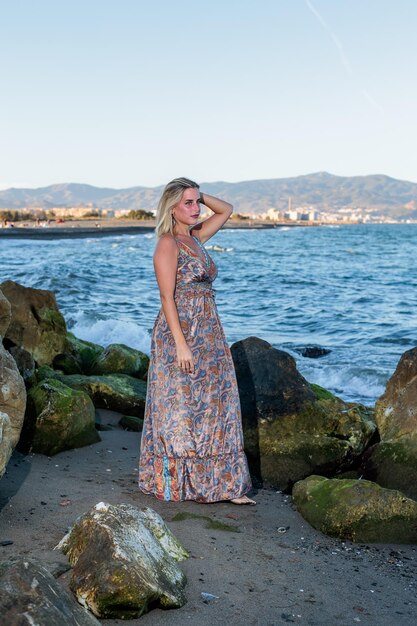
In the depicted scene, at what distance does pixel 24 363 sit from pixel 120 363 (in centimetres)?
236

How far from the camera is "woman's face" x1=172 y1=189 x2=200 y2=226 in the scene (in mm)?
5551

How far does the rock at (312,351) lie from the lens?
15.0m

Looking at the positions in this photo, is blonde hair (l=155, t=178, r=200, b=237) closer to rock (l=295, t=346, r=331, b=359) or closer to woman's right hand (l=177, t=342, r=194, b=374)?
woman's right hand (l=177, t=342, r=194, b=374)

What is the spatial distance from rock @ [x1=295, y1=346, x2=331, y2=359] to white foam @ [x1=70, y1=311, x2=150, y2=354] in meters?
3.03

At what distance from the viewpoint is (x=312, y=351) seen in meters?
15.3

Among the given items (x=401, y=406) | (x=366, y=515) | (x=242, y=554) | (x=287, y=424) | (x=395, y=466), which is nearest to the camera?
(x=242, y=554)

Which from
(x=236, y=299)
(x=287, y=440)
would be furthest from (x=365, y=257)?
(x=287, y=440)

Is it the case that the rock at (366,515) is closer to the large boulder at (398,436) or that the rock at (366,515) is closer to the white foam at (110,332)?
the large boulder at (398,436)

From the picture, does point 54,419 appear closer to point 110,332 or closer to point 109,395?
point 109,395

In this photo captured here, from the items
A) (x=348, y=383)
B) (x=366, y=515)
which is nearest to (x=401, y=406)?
(x=366, y=515)

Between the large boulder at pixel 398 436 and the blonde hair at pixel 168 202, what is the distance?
258 cm

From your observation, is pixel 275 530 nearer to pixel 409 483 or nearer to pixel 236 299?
pixel 409 483

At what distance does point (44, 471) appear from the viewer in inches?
230

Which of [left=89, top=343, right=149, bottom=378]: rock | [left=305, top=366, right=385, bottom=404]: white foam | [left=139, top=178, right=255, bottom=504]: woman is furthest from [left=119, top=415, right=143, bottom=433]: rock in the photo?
[left=305, top=366, right=385, bottom=404]: white foam
